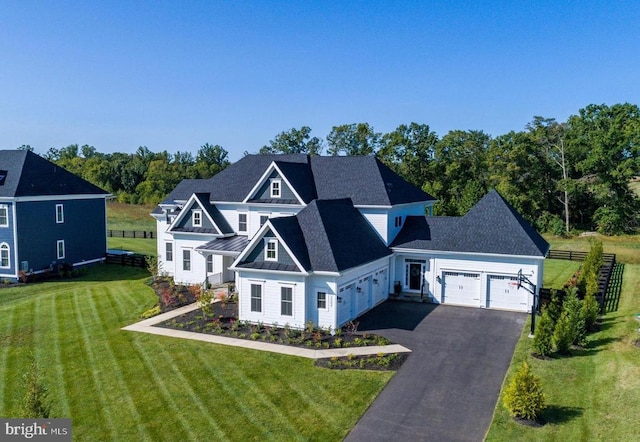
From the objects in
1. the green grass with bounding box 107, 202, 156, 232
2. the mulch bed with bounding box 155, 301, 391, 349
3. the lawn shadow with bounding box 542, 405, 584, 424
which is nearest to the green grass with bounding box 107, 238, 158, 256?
the green grass with bounding box 107, 202, 156, 232

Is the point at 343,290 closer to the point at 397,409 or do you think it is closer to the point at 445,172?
the point at 397,409

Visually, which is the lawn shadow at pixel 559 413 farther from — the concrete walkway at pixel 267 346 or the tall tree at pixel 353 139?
the tall tree at pixel 353 139

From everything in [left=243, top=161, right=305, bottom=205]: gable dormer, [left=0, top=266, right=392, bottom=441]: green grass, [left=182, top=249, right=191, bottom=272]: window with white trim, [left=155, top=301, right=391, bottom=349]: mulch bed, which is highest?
[left=243, top=161, right=305, bottom=205]: gable dormer

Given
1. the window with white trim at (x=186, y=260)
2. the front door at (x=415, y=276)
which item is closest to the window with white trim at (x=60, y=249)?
the window with white trim at (x=186, y=260)

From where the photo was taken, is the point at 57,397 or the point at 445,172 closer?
the point at 57,397

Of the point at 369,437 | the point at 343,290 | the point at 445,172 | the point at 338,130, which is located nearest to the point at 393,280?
the point at 343,290

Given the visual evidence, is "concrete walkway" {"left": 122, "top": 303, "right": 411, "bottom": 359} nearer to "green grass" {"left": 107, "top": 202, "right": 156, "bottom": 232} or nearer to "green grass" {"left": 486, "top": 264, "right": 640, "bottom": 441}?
"green grass" {"left": 486, "top": 264, "right": 640, "bottom": 441}
